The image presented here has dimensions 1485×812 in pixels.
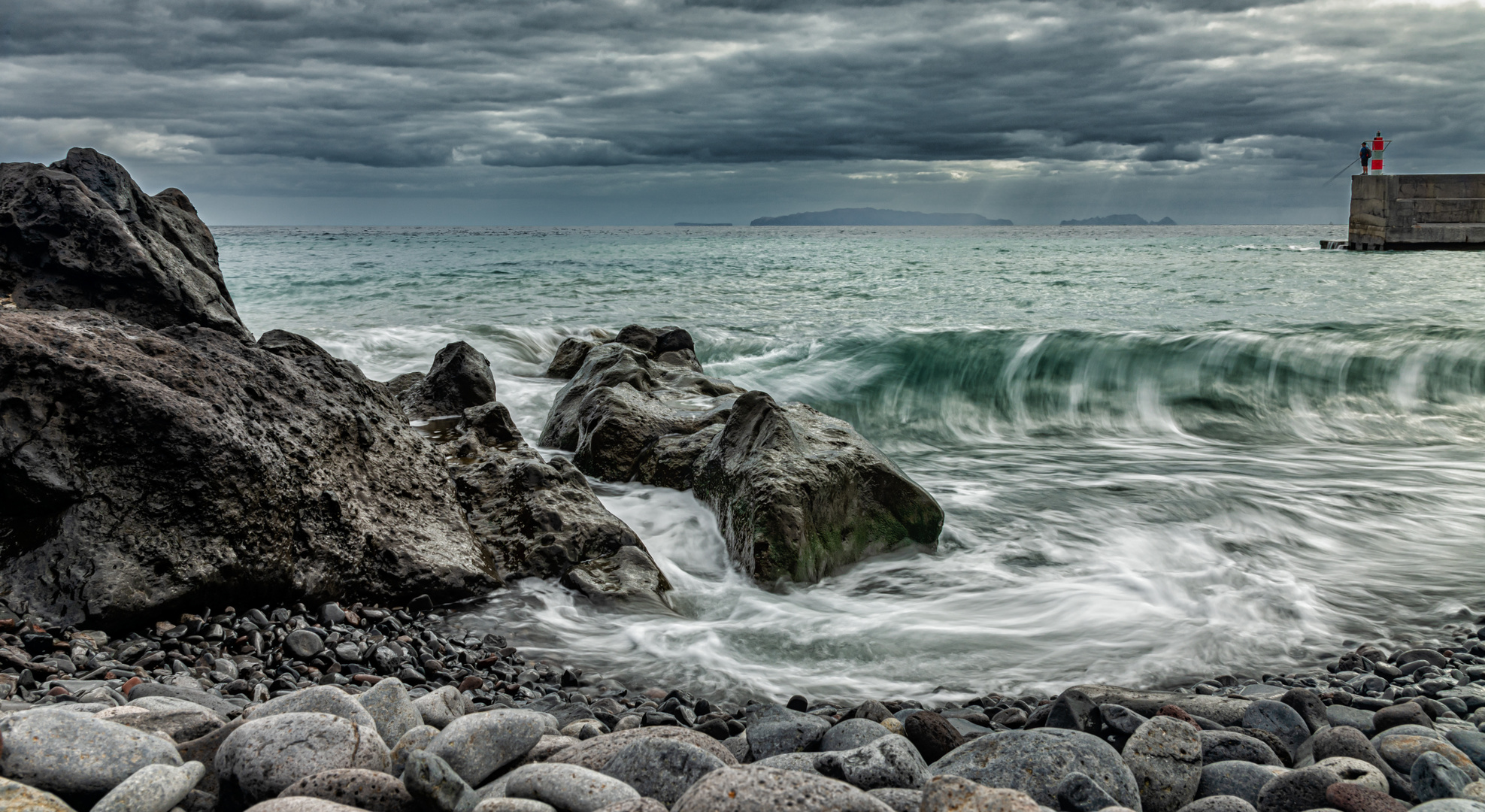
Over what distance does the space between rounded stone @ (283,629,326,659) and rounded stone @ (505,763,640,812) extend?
64.9 inches

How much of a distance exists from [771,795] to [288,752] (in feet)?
3.46

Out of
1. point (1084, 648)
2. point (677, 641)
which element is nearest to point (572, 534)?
point (677, 641)

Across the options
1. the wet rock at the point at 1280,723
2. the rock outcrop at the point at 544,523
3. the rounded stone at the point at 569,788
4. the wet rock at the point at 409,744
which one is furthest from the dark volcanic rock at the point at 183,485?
the wet rock at the point at 1280,723

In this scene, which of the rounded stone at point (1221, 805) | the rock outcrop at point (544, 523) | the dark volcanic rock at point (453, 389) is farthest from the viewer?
the dark volcanic rock at point (453, 389)

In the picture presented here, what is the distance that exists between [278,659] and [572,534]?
1.53m

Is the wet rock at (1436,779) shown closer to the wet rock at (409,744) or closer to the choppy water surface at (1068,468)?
the choppy water surface at (1068,468)

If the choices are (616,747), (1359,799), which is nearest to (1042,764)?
(1359,799)

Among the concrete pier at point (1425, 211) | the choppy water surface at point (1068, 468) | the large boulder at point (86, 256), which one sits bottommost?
the choppy water surface at point (1068, 468)

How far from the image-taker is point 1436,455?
311 inches

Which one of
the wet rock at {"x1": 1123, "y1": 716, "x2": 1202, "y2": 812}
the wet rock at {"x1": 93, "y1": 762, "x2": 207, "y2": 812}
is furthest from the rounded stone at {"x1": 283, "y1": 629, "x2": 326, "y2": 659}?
the wet rock at {"x1": 1123, "y1": 716, "x2": 1202, "y2": 812}

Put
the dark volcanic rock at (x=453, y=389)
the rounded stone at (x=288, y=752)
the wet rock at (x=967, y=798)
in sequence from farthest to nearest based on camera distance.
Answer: the dark volcanic rock at (x=453, y=389) → the rounded stone at (x=288, y=752) → the wet rock at (x=967, y=798)

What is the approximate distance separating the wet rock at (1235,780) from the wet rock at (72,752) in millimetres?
2427

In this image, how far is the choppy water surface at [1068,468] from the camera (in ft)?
12.9

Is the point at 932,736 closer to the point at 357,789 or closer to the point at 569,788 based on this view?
the point at 569,788
